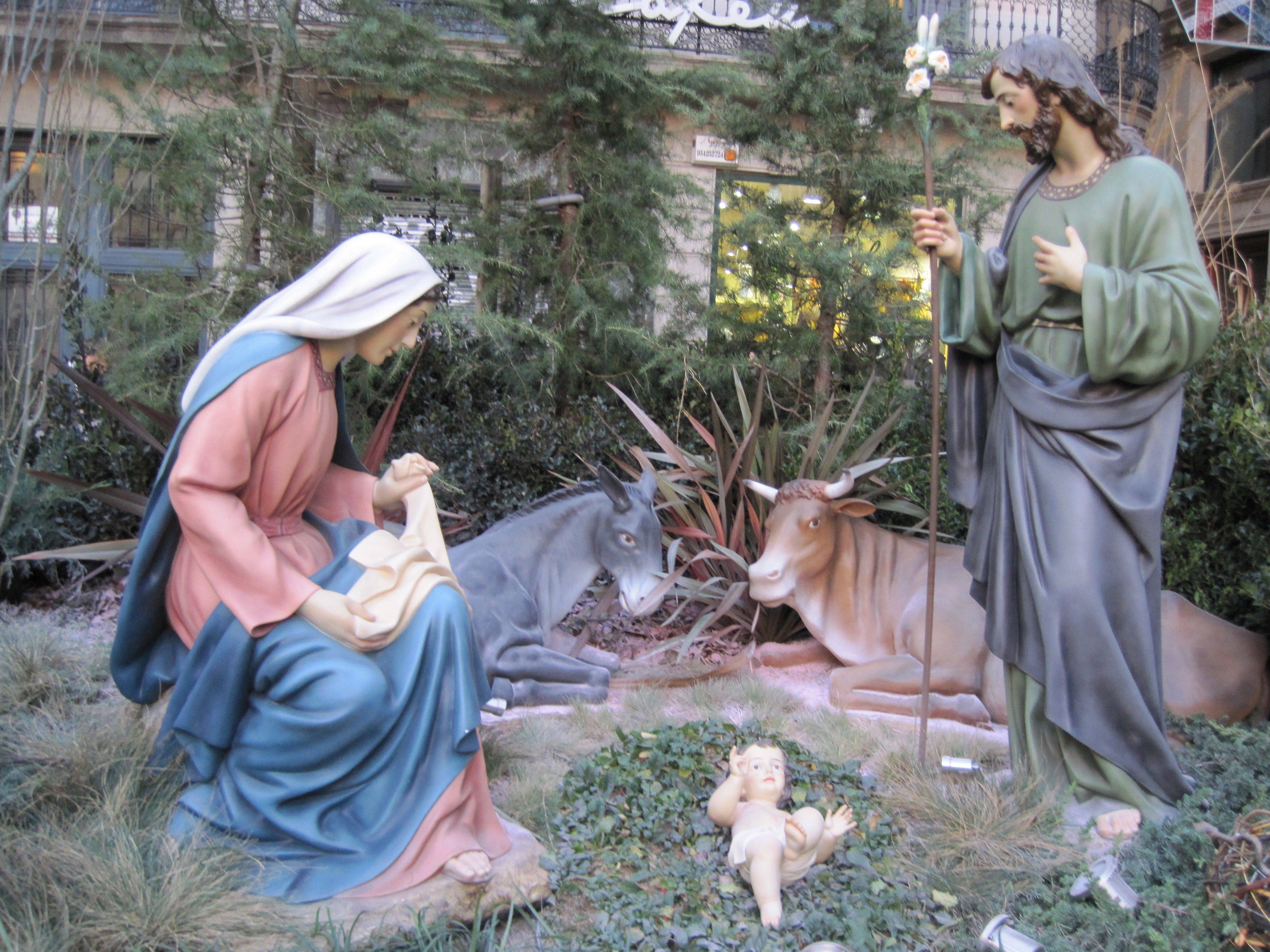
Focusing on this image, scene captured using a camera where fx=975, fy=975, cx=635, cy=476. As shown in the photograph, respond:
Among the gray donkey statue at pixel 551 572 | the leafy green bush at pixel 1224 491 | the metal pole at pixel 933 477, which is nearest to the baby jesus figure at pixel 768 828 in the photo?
the metal pole at pixel 933 477

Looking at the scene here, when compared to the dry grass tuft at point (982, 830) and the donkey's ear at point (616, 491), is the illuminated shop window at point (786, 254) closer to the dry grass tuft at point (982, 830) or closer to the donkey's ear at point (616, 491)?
the donkey's ear at point (616, 491)

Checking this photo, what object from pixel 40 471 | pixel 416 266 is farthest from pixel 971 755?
pixel 40 471

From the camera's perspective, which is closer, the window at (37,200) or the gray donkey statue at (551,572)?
the gray donkey statue at (551,572)

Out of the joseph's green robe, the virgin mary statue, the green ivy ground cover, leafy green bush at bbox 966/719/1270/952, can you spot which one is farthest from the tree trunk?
the virgin mary statue

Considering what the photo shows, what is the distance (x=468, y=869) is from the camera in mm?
2318

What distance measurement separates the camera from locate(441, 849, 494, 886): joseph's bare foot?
231 cm

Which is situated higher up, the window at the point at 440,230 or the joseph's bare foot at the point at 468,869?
the window at the point at 440,230

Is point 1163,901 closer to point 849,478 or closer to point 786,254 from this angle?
point 849,478

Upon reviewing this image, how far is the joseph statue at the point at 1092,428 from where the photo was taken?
9.09 ft

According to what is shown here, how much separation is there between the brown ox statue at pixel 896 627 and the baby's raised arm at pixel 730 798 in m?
1.51

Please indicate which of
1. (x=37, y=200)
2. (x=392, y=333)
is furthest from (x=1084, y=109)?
(x=37, y=200)

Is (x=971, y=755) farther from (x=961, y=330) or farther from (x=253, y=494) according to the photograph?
(x=253, y=494)

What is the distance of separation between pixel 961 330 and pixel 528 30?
14.3 ft

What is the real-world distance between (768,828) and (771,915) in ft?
0.67
